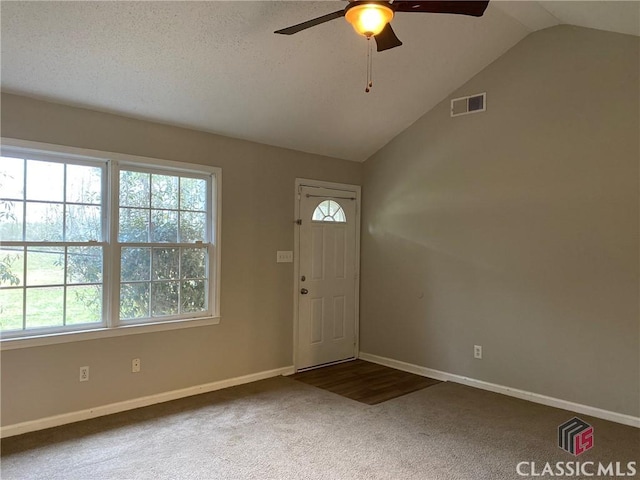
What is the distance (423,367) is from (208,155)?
306 centimetres

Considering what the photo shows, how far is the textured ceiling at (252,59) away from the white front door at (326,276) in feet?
2.54

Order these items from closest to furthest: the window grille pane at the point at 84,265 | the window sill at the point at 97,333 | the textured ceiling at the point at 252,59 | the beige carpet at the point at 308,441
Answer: the beige carpet at the point at 308,441 → the textured ceiling at the point at 252,59 → the window sill at the point at 97,333 → the window grille pane at the point at 84,265

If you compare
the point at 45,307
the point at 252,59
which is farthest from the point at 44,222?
the point at 252,59

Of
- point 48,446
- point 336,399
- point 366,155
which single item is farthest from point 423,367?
point 48,446

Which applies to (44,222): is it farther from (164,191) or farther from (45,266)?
(164,191)

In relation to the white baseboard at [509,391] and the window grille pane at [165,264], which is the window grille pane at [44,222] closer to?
the window grille pane at [165,264]

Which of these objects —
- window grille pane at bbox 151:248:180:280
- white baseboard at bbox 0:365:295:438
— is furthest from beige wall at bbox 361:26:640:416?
window grille pane at bbox 151:248:180:280

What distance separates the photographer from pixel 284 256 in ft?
15.7

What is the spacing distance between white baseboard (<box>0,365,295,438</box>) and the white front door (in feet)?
1.71

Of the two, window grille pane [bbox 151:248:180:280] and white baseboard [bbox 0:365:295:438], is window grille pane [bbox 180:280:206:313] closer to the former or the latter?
window grille pane [bbox 151:248:180:280]

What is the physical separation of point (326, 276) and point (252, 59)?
2.55 m

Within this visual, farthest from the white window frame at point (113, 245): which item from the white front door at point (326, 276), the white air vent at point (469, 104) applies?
the white air vent at point (469, 104)

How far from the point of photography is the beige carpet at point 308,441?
276 cm

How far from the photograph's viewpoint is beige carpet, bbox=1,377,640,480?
9.04ft
